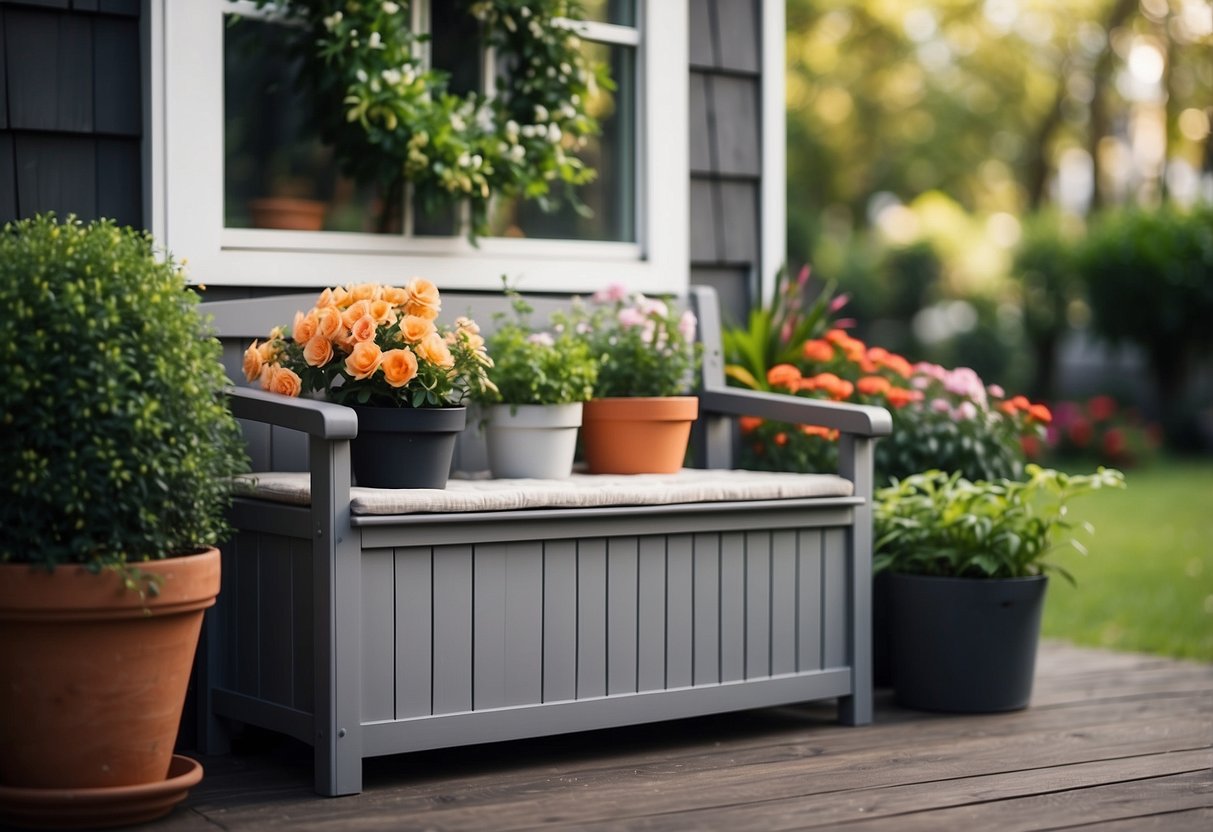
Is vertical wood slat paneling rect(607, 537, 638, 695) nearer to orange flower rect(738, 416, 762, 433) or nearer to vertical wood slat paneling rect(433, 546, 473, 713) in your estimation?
vertical wood slat paneling rect(433, 546, 473, 713)

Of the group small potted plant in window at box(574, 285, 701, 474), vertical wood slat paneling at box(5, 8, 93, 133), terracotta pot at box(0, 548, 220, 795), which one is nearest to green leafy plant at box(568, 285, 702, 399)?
small potted plant in window at box(574, 285, 701, 474)

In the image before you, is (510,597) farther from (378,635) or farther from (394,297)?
(394,297)

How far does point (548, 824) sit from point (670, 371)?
1316mm

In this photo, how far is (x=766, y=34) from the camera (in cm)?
407

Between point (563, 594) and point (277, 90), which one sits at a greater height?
point (277, 90)

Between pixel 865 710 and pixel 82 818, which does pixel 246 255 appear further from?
pixel 865 710

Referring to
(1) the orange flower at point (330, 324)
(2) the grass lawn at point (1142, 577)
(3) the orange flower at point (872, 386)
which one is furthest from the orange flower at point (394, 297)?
(2) the grass lawn at point (1142, 577)

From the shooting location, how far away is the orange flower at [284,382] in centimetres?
282

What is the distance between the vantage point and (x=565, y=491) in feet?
9.27

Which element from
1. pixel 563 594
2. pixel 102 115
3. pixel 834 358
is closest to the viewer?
pixel 563 594

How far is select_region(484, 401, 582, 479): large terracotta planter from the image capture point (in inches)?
124

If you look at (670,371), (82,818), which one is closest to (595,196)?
(670,371)

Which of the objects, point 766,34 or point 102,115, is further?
point 766,34

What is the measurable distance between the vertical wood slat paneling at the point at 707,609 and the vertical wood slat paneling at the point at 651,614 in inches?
3.5
